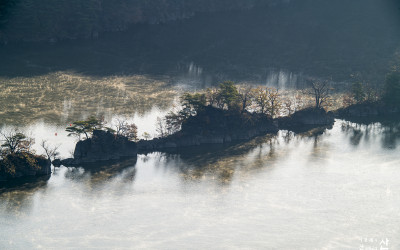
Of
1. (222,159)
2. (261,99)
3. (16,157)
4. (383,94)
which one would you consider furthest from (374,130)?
(16,157)

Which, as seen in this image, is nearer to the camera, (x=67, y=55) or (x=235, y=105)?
(x=235, y=105)

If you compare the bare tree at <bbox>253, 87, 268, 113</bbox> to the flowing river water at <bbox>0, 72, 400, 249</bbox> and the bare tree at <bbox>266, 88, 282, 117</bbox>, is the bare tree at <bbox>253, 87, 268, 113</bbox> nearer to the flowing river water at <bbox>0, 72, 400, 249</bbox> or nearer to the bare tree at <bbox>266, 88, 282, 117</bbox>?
the bare tree at <bbox>266, 88, 282, 117</bbox>

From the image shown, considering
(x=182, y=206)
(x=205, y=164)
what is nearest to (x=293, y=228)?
(x=182, y=206)

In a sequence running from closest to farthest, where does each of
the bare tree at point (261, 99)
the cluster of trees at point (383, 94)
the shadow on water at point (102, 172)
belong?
the shadow on water at point (102, 172)
the bare tree at point (261, 99)
the cluster of trees at point (383, 94)

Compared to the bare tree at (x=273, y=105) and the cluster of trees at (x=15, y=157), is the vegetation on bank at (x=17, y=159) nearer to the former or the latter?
the cluster of trees at (x=15, y=157)

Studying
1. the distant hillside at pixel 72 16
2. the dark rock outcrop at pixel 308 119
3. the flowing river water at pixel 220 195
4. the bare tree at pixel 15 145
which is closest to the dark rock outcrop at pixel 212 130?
the flowing river water at pixel 220 195

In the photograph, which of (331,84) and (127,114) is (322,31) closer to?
(331,84)
